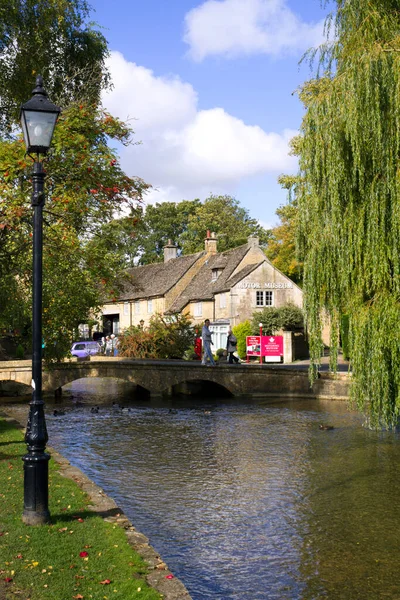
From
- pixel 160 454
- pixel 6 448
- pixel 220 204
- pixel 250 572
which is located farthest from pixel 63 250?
pixel 220 204

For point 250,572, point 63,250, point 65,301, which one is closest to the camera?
point 250,572

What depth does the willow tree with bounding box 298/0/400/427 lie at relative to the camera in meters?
11.8

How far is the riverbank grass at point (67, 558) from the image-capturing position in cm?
655

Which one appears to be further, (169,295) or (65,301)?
(169,295)

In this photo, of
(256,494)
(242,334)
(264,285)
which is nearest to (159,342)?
(242,334)

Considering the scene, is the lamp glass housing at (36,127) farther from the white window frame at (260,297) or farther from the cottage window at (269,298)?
the cottage window at (269,298)

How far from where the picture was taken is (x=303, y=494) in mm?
13945

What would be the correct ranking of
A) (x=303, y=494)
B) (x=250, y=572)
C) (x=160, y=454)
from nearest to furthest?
1. (x=250, y=572)
2. (x=303, y=494)
3. (x=160, y=454)

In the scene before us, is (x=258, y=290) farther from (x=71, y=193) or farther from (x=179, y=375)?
(x=71, y=193)

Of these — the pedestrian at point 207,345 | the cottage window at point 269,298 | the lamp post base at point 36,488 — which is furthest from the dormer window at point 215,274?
the lamp post base at point 36,488

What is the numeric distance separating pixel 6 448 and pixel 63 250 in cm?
456

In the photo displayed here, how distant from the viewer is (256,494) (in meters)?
13.9

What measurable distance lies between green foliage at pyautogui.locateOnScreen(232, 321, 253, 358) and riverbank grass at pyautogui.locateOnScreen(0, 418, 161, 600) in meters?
34.5

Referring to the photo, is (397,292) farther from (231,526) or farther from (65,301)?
(65,301)
